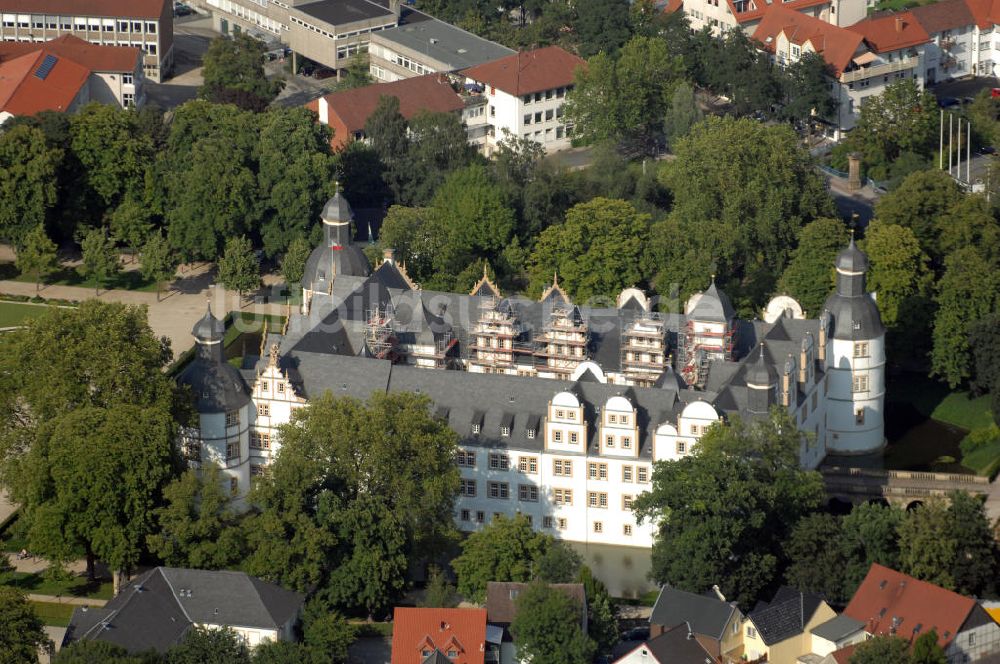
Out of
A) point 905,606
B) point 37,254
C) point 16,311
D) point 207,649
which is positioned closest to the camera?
point 207,649

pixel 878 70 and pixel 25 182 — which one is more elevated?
pixel 878 70

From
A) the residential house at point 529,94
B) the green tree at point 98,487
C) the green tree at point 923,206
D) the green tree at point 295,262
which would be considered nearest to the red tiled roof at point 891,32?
the residential house at point 529,94

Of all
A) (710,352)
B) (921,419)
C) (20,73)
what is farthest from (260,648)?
(20,73)

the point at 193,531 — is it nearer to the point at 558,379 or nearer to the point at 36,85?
the point at 558,379

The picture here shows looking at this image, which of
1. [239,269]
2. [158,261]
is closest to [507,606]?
[239,269]

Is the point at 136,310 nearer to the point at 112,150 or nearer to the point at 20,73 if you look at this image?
the point at 112,150

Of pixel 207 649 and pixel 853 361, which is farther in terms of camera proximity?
pixel 853 361
